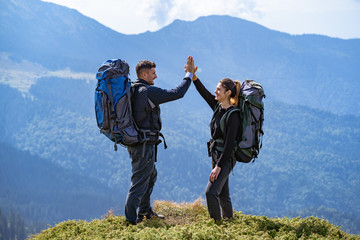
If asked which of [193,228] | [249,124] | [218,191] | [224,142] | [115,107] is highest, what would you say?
[115,107]

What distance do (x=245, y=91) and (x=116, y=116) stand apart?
7.81ft

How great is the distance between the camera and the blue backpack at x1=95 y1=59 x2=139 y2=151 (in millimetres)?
6742

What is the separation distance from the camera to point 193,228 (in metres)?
6.57

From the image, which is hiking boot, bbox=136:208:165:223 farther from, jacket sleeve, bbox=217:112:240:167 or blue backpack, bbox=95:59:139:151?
jacket sleeve, bbox=217:112:240:167

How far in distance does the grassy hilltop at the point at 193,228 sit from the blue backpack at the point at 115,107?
5.43 ft

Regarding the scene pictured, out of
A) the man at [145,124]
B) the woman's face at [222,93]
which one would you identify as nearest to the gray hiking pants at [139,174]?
the man at [145,124]

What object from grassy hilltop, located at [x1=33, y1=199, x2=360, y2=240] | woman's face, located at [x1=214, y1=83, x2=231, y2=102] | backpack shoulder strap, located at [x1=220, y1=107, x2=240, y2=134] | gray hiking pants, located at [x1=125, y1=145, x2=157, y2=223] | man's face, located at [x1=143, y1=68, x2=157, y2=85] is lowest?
grassy hilltop, located at [x1=33, y1=199, x2=360, y2=240]

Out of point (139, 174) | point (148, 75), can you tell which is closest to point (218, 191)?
point (139, 174)

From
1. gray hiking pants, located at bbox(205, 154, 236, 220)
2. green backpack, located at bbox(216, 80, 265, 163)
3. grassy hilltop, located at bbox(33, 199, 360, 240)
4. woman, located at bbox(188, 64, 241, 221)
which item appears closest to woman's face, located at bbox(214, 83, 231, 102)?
woman, located at bbox(188, 64, 241, 221)

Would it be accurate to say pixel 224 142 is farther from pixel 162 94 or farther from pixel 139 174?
pixel 139 174

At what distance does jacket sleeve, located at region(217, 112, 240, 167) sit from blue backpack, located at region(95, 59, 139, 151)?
1.58 meters

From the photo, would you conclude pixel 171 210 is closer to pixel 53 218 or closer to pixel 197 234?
pixel 197 234

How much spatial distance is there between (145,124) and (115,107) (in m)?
0.63

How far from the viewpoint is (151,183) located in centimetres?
739
